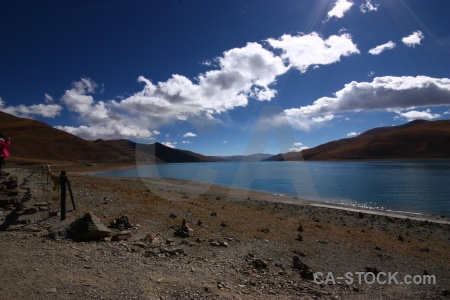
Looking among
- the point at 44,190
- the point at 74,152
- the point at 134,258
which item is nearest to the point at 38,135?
the point at 74,152

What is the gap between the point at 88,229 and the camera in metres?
9.96

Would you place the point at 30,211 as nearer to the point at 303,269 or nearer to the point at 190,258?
the point at 190,258

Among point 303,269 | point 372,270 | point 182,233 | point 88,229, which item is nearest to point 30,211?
point 88,229

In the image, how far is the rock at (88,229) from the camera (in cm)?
995

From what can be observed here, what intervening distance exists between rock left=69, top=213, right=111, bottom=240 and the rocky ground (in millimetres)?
134

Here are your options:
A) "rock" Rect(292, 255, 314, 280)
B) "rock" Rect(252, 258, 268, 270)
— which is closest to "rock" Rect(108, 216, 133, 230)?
"rock" Rect(252, 258, 268, 270)

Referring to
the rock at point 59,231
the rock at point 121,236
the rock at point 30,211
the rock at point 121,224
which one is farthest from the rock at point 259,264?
the rock at point 30,211

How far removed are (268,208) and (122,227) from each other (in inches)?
695

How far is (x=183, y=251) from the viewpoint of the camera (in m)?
10.1

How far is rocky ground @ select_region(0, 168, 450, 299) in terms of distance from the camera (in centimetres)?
729

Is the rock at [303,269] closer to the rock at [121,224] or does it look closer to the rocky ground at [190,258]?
the rocky ground at [190,258]

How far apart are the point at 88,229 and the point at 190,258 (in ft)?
12.2

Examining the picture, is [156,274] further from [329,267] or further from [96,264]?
[329,267]

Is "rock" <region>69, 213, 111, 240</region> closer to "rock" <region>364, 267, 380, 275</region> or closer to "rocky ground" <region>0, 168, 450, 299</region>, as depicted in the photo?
"rocky ground" <region>0, 168, 450, 299</region>
